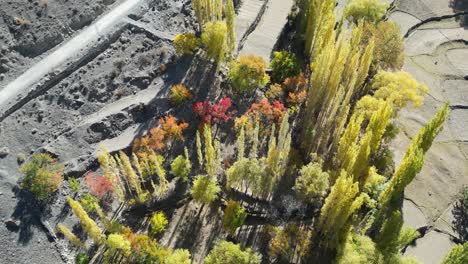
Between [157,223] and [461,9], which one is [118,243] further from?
[461,9]

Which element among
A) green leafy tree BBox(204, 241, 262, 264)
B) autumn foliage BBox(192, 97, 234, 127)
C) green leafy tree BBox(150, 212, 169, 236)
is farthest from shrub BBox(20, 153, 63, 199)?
green leafy tree BBox(204, 241, 262, 264)

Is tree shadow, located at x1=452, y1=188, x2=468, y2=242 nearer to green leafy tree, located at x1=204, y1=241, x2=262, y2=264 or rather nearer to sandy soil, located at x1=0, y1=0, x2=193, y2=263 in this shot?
green leafy tree, located at x1=204, y1=241, x2=262, y2=264

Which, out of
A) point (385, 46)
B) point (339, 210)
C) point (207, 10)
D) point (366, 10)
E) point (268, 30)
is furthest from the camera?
point (268, 30)

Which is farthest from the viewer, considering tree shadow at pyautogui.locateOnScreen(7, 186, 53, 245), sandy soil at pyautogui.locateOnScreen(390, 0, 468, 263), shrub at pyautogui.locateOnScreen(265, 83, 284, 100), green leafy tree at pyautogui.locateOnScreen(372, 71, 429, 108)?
shrub at pyautogui.locateOnScreen(265, 83, 284, 100)

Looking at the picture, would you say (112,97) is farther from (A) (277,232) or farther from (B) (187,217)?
(A) (277,232)

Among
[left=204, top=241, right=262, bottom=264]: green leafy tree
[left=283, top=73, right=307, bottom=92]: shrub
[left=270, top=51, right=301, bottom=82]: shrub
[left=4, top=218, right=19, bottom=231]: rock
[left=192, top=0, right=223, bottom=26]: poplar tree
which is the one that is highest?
[left=192, top=0, right=223, bottom=26]: poplar tree

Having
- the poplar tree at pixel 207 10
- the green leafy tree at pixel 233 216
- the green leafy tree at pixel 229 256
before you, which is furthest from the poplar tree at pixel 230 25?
the green leafy tree at pixel 229 256

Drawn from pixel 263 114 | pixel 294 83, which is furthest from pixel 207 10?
pixel 263 114
